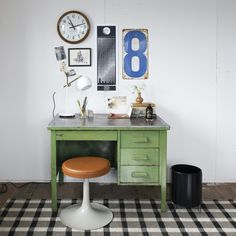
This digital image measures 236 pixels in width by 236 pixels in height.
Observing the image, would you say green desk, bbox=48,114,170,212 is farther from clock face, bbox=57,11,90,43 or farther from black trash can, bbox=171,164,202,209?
clock face, bbox=57,11,90,43

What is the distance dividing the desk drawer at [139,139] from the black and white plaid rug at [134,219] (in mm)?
572

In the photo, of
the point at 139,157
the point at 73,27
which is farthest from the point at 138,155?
the point at 73,27

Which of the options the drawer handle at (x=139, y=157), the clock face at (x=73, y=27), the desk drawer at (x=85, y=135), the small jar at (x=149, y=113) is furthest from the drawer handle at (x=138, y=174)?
the clock face at (x=73, y=27)

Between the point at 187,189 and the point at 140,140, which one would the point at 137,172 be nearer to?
the point at 140,140

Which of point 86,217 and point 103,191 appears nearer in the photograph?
point 86,217

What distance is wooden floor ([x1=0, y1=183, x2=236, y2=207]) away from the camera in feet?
9.38

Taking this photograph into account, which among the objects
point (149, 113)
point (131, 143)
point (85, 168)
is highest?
point (149, 113)

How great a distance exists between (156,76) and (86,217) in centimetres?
155

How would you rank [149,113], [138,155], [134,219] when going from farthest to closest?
[149,113] → [138,155] → [134,219]

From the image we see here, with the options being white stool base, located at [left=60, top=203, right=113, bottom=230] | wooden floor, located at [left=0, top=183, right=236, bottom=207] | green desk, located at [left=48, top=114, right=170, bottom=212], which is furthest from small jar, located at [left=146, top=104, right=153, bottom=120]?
white stool base, located at [left=60, top=203, right=113, bottom=230]

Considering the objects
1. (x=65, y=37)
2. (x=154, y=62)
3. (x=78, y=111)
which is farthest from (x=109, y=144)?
(x=65, y=37)

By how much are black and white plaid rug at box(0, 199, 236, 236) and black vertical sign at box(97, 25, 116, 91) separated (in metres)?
1.16

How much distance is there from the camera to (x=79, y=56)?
3.06 metres

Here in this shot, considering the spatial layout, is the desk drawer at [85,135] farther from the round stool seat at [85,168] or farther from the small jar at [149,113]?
the small jar at [149,113]
